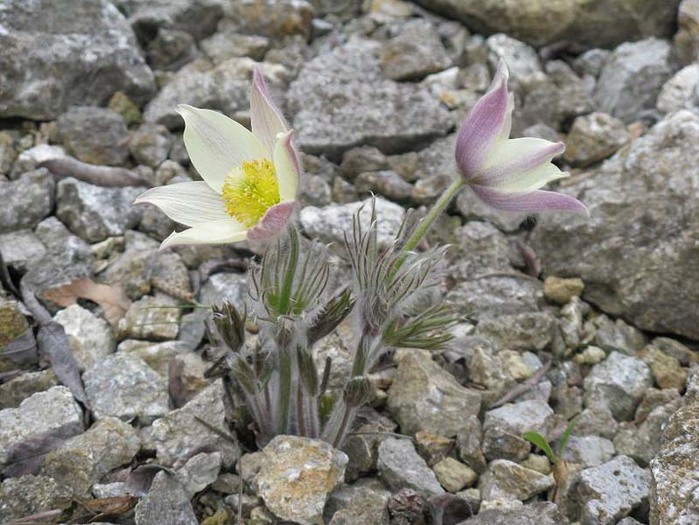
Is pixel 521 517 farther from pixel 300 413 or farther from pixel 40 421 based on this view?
pixel 40 421

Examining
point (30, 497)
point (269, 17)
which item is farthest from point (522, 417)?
point (269, 17)

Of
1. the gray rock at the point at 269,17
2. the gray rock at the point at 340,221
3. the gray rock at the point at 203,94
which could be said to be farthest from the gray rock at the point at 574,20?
the gray rock at the point at 340,221

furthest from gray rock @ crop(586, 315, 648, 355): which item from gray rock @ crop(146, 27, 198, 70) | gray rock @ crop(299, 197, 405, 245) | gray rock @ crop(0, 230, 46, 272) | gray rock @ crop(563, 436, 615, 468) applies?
gray rock @ crop(146, 27, 198, 70)

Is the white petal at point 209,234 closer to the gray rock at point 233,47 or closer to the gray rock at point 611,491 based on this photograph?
the gray rock at point 611,491

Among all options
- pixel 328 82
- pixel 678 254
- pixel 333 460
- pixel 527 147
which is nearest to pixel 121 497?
pixel 333 460

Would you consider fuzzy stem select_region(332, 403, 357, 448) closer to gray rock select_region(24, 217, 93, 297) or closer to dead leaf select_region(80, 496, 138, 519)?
dead leaf select_region(80, 496, 138, 519)

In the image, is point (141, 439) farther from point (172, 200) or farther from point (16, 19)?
point (16, 19)
